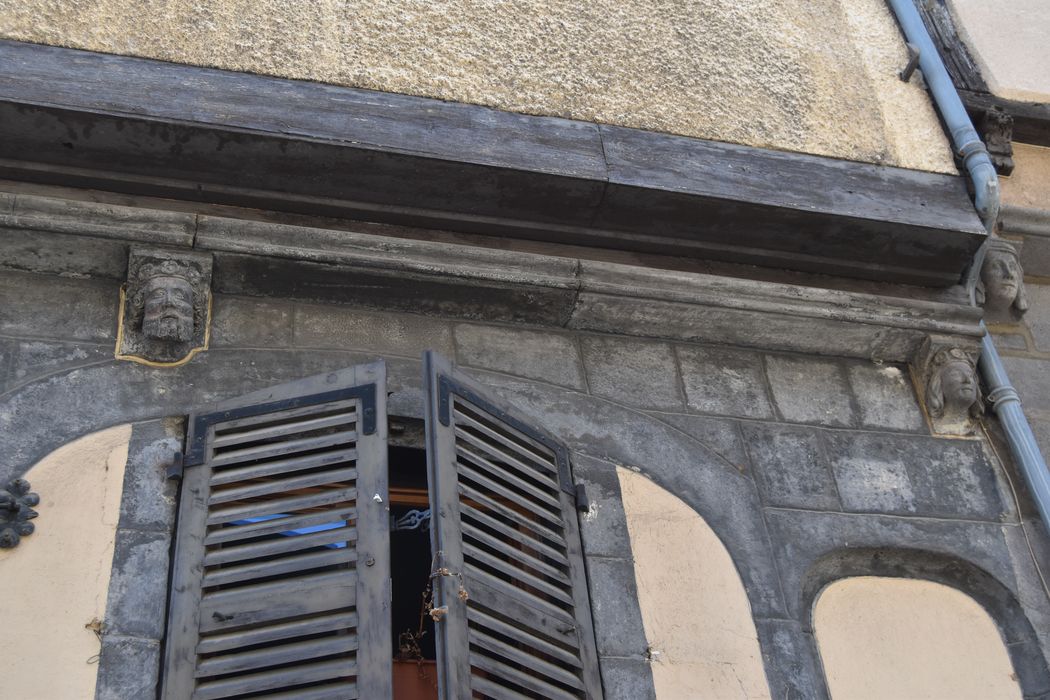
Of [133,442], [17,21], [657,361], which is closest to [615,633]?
[657,361]

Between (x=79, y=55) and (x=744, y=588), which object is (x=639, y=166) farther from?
(x=79, y=55)

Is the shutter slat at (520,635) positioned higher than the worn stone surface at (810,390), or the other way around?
the worn stone surface at (810,390)

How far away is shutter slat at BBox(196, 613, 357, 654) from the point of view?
4004mm

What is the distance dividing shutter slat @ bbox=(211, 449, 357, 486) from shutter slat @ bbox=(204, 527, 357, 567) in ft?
0.79

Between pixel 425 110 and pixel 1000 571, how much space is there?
2796 mm

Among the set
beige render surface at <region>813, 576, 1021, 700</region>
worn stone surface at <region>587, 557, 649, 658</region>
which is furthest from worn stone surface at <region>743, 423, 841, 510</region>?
worn stone surface at <region>587, 557, 649, 658</region>

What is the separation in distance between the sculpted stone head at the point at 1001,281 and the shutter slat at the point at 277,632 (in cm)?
338

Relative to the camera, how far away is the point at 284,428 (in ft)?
14.8

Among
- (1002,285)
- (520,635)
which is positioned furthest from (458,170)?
(1002,285)

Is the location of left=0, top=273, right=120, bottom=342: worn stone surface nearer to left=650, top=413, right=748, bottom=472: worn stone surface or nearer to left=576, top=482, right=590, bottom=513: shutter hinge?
left=576, top=482, right=590, bottom=513: shutter hinge

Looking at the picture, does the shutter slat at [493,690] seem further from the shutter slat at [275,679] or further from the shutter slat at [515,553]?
the shutter slat at [515,553]

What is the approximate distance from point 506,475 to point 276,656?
999 mm

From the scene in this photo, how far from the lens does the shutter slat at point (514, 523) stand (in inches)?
173

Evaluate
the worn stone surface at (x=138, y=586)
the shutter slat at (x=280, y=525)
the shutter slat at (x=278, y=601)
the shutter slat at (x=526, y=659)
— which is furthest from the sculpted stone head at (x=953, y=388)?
the worn stone surface at (x=138, y=586)
